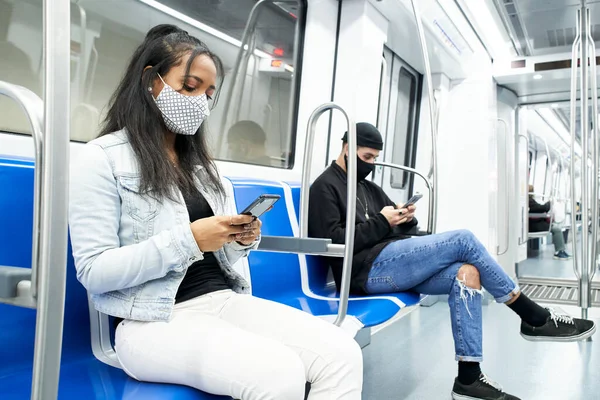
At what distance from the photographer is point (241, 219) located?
4.04ft

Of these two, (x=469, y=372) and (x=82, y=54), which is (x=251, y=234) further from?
(x=469, y=372)

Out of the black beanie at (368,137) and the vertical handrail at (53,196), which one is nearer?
the vertical handrail at (53,196)

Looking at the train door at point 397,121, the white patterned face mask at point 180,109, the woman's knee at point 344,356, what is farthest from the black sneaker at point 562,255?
the white patterned face mask at point 180,109

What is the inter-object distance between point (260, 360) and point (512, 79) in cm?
521

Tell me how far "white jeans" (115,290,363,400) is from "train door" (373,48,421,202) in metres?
3.13

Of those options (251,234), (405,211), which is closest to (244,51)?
(405,211)

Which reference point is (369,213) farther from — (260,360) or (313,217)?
(260,360)

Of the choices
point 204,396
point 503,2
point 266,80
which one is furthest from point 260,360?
point 503,2

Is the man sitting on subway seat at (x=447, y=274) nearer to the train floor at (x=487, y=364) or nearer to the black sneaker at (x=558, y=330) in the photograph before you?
the black sneaker at (x=558, y=330)

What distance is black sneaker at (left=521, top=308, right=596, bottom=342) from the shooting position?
96.7 inches

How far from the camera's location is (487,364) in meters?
3.03

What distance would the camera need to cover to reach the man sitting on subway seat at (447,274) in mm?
2316

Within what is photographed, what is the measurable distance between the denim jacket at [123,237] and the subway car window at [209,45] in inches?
23.7

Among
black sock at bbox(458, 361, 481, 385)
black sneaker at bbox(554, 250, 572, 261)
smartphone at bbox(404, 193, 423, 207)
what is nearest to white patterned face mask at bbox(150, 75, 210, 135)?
smartphone at bbox(404, 193, 423, 207)
